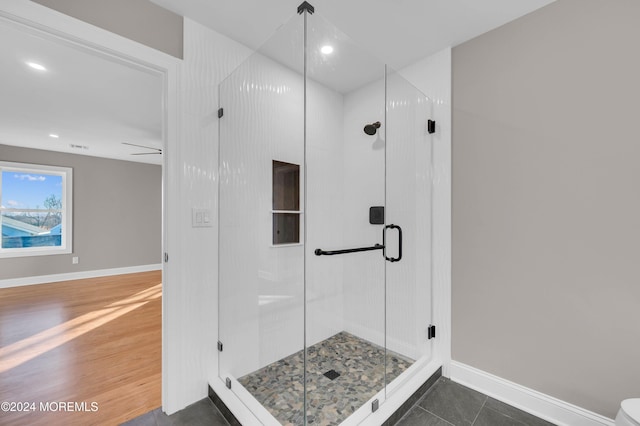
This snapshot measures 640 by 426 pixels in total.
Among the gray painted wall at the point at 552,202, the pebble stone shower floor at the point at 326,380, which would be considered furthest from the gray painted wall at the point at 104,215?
the gray painted wall at the point at 552,202

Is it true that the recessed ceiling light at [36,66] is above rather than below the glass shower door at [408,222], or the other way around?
above

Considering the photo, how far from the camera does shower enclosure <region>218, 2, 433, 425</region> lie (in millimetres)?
1531

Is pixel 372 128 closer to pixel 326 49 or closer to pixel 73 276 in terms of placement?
pixel 326 49

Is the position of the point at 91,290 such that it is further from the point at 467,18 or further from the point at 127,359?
the point at 467,18

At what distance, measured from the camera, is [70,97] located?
288 cm

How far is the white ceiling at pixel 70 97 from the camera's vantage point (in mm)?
2082

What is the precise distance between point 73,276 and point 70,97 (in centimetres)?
399

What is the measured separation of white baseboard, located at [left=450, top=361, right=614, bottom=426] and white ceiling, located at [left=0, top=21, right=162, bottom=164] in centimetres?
296

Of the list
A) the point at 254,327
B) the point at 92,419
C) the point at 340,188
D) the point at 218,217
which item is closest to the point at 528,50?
the point at 340,188

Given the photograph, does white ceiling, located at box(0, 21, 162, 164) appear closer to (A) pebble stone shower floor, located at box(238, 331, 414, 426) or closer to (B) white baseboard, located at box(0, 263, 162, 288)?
(A) pebble stone shower floor, located at box(238, 331, 414, 426)

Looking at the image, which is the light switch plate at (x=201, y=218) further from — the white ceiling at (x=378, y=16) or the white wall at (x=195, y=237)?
the white ceiling at (x=378, y=16)

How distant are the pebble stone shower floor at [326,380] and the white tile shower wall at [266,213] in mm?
87

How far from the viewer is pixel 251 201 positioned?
170cm

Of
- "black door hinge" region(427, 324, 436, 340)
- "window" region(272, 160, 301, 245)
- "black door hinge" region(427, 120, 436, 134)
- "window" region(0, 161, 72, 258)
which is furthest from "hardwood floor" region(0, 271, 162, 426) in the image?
"black door hinge" region(427, 120, 436, 134)
